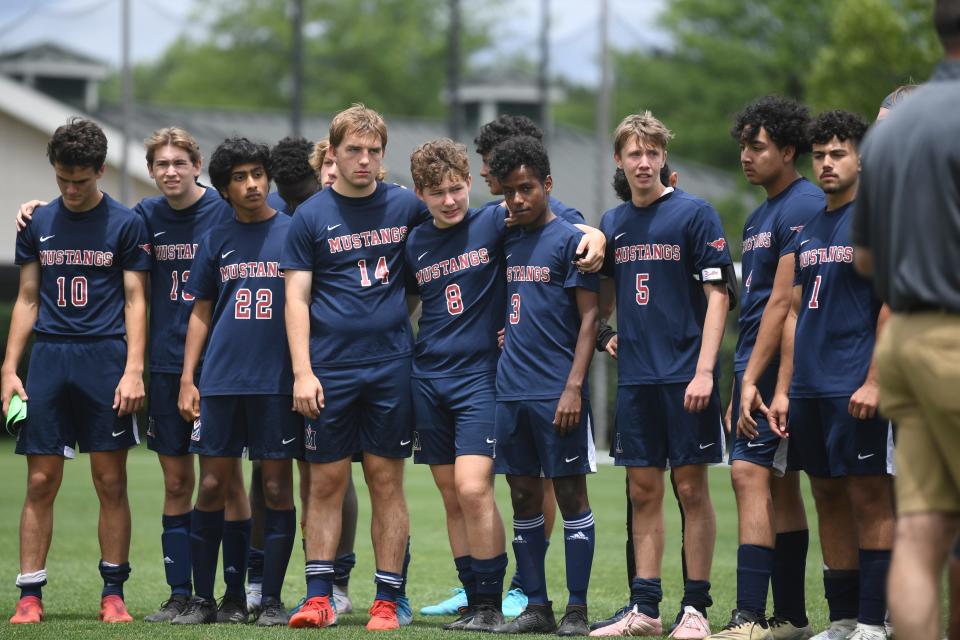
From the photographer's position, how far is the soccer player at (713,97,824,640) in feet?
Answer: 19.5

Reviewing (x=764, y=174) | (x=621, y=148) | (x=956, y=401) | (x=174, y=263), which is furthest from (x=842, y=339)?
(x=174, y=263)

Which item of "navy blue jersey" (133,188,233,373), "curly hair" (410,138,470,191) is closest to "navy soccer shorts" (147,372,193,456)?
"navy blue jersey" (133,188,233,373)

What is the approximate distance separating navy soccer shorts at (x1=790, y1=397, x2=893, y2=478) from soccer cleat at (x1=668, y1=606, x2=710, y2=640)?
85 cm

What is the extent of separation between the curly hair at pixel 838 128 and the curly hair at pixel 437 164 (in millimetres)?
1658

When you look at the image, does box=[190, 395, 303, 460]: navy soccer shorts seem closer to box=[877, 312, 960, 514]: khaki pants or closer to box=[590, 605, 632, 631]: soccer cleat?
box=[590, 605, 632, 631]: soccer cleat

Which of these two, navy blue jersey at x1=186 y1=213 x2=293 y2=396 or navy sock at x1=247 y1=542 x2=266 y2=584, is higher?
navy blue jersey at x1=186 y1=213 x2=293 y2=396

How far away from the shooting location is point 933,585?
3.82 meters

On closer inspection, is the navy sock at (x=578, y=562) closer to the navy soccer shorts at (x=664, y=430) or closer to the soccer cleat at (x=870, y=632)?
the navy soccer shorts at (x=664, y=430)

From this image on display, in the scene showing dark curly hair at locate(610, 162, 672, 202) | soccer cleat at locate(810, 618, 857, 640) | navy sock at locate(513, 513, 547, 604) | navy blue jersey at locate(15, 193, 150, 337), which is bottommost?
soccer cleat at locate(810, 618, 857, 640)

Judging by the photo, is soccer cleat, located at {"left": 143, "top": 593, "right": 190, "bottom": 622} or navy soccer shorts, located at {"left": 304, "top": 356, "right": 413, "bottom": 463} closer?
navy soccer shorts, located at {"left": 304, "top": 356, "right": 413, "bottom": 463}

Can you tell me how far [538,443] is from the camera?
6.33 metres

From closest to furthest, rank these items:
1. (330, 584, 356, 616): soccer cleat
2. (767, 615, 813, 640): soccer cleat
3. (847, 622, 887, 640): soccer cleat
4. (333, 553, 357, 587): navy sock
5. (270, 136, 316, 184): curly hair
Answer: (847, 622, 887, 640): soccer cleat
(767, 615, 813, 640): soccer cleat
(330, 584, 356, 616): soccer cleat
(333, 553, 357, 587): navy sock
(270, 136, 316, 184): curly hair

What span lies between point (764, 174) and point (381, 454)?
2.26 metres

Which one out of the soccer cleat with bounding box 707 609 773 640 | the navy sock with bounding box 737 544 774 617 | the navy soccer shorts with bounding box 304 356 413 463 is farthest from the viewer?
the navy soccer shorts with bounding box 304 356 413 463
